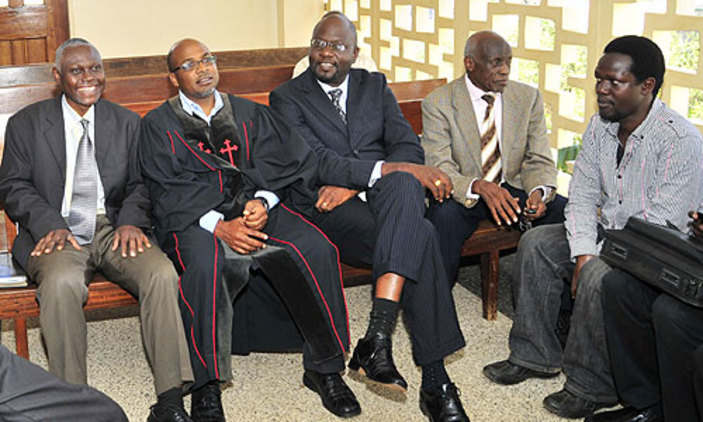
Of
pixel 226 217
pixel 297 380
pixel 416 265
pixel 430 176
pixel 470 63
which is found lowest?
pixel 297 380

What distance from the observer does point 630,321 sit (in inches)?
123

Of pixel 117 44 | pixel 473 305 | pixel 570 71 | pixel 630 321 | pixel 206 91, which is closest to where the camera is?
pixel 630 321

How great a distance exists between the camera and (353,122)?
3.99 meters

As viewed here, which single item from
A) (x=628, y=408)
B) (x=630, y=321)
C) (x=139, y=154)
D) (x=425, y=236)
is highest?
(x=139, y=154)

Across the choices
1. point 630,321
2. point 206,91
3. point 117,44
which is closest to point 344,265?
point 206,91

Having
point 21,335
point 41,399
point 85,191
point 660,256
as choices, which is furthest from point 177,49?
point 41,399

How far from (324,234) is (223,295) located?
51cm

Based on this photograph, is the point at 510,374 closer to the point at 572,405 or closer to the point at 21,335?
the point at 572,405

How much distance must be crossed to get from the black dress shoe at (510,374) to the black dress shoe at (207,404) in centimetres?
101

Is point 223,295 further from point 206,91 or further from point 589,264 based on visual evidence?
point 589,264

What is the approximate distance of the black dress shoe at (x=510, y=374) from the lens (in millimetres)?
3547

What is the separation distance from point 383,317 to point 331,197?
28.7 inches

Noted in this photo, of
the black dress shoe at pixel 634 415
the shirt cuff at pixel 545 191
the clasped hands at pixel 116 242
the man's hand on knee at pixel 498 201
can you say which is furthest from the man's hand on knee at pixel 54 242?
the black dress shoe at pixel 634 415

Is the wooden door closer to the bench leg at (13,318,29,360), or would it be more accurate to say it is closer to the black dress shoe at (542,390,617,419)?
the bench leg at (13,318,29,360)
